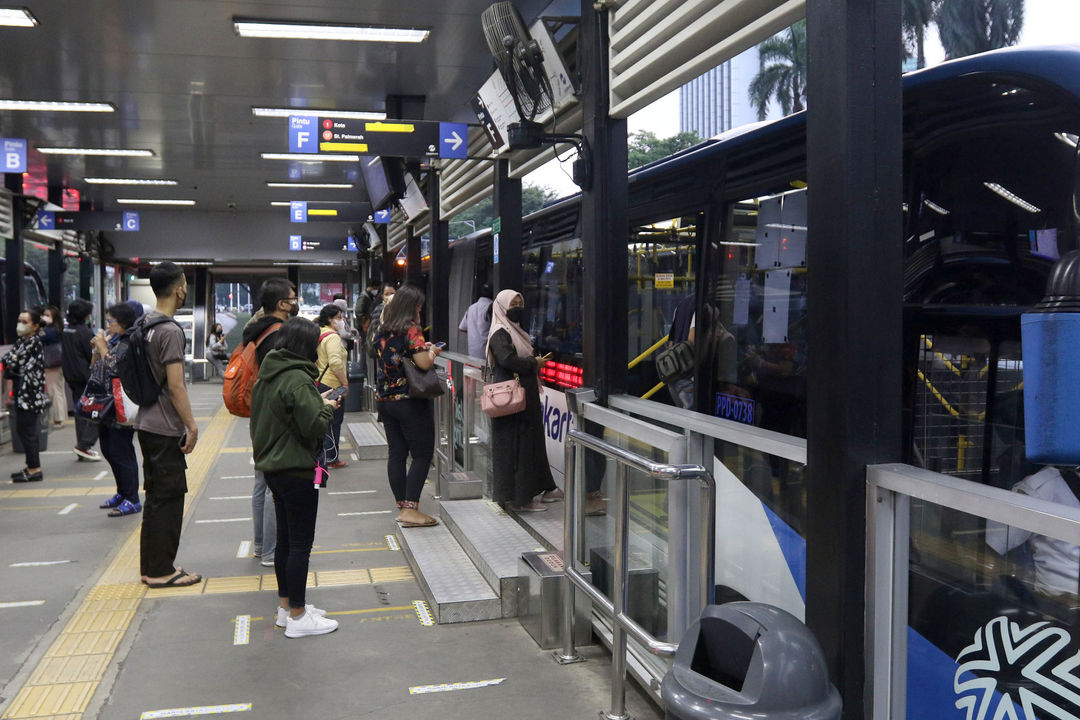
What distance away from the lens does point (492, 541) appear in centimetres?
580

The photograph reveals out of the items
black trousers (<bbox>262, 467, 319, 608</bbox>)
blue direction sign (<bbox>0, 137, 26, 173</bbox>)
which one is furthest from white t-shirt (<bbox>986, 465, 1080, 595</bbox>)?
blue direction sign (<bbox>0, 137, 26, 173</bbox>)

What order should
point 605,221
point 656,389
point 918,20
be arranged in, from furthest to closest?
point 918,20, point 656,389, point 605,221

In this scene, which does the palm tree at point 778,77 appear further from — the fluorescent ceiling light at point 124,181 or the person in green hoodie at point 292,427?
the person in green hoodie at point 292,427

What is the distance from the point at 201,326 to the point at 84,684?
2329cm

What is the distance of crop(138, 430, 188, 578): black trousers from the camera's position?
18.1ft

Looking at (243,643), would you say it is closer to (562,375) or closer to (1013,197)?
(1013,197)

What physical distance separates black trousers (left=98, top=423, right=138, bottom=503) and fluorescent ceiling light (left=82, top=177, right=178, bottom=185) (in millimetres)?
9232

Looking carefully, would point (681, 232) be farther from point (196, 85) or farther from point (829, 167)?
point (196, 85)

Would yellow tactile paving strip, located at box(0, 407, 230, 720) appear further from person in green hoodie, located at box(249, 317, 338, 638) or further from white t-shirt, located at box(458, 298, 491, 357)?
white t-shirt, located at box(458, 298, 491, 357)

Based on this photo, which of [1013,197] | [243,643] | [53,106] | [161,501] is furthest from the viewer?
[53,106]

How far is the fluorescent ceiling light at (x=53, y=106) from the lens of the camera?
32.4 feet

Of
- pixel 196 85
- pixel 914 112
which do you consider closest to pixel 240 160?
pixel 196 85

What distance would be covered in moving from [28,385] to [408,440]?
4603 millimetres

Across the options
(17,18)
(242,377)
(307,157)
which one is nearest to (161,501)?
(242,377)
